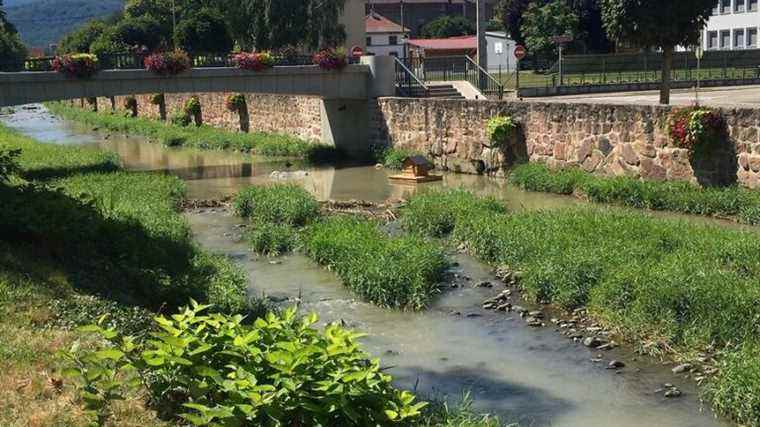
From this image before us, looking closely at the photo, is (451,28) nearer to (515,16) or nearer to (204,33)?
(515,16)

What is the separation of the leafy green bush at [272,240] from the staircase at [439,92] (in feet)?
50.6

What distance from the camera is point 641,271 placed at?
11961 mm

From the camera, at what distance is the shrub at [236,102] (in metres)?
38.6

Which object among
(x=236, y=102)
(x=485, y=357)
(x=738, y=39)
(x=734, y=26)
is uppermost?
(x=734, y=26)

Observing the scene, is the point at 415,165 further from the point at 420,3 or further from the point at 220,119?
the point at 420,3

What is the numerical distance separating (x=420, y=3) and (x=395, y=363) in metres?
112

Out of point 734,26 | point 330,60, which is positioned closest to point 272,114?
point 330,60

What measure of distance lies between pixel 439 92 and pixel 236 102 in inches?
399

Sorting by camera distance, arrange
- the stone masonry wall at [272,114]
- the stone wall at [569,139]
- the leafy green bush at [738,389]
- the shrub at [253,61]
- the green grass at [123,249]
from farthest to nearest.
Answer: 1. the stone masonry wall at [272,114]
2. the shrub at [253,61]
3. the stone wall at [569,139]
4. the green grass at [123,249]
5. the leafy green bush at [738,389]

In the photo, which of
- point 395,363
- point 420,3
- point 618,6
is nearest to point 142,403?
point 395,363

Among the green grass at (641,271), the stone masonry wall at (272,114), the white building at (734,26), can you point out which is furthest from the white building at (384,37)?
the green grass at (641,271)

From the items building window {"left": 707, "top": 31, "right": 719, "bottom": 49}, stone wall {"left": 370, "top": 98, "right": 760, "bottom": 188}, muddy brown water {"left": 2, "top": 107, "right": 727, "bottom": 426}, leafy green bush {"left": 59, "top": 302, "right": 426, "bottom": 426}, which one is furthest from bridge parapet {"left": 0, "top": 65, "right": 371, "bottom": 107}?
building window {"left": 707, "top": 31, "right": 719, "bottom": 49}

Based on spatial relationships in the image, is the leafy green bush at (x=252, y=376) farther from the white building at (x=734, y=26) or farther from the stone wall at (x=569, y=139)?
the white building at (x=734, y=26)

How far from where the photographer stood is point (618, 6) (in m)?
25.3
